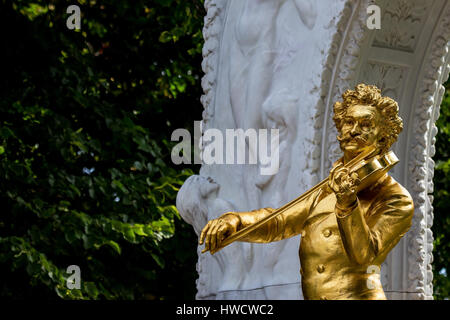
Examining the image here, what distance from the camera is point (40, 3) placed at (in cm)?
1170

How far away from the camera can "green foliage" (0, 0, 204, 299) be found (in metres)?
10.2

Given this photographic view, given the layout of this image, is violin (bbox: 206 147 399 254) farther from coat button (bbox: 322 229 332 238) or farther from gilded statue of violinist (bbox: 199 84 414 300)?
coat button (bbox: 322 229 332 238)

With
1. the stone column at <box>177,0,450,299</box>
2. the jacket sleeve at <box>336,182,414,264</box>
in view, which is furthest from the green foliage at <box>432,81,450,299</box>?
the jacket sleeve at <box>336,182,414,264</box>

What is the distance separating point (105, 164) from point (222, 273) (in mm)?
3848

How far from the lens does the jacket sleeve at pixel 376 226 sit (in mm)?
4352

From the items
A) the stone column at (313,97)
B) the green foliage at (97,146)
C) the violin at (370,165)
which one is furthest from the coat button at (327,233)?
the green foliage at (97,146)

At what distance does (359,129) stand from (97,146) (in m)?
6.35

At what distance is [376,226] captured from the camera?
4508 millimetres

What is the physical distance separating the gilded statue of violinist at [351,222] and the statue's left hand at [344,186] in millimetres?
29

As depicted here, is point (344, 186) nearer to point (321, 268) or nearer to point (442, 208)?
point (321, 268)

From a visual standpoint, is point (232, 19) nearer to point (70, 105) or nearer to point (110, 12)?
point (70, 105)

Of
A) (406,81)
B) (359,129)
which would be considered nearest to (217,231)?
(359,129)

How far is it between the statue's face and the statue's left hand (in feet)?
0.87
